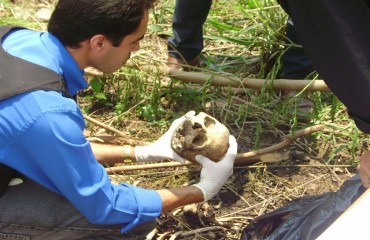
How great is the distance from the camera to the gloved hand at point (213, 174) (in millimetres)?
2348

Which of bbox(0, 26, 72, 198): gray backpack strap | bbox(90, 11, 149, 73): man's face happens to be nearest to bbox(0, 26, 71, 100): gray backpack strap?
bbox(0, 26, 72, 198): gray backpack strap

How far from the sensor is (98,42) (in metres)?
1.91

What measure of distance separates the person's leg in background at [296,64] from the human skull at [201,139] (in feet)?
2.67

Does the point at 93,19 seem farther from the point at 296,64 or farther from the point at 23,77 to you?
the point at 296,64

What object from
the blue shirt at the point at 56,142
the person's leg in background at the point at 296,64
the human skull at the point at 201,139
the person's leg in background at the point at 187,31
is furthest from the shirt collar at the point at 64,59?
the person's leg in background at the point at 296,64

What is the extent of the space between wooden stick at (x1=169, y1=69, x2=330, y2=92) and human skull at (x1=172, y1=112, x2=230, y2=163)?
617mm

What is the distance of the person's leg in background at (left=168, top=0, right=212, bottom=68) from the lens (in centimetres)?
320

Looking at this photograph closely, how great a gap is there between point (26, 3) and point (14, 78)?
8.46 feet

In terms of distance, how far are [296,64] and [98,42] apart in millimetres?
1547

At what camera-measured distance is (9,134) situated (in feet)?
5.67

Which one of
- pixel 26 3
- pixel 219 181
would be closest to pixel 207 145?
pixel 219 181

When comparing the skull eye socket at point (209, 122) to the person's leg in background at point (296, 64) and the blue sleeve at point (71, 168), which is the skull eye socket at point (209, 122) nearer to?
the blue sleeve at point (71, 168)

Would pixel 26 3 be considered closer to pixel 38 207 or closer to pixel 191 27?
pixel 191 27

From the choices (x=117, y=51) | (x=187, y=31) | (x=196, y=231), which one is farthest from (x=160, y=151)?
(x=187, y=31)
